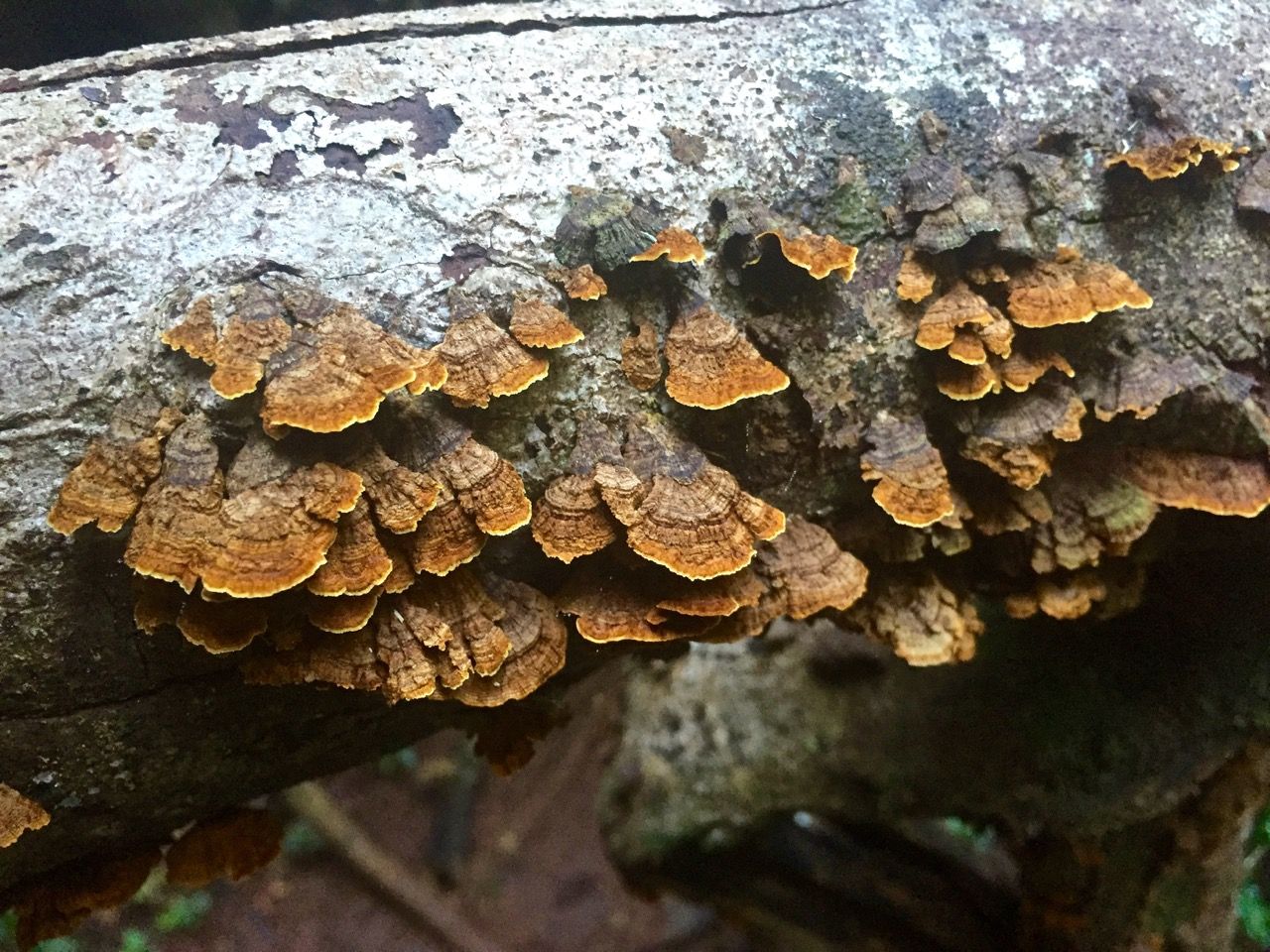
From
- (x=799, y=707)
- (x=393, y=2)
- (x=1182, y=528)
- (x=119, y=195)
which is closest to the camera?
(x=119, y=195)

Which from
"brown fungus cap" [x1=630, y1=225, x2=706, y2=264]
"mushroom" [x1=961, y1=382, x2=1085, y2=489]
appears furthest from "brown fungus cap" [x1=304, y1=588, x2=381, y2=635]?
"mushroom" [x1=961, y1=382, x2=1085, y2=489]

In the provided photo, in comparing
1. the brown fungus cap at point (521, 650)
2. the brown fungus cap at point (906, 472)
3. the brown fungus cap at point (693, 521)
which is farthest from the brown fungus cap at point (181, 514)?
the brown fungus cap at point (906, 472)

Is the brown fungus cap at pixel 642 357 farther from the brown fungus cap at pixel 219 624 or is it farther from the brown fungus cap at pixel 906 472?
the brown fungus cap at pixel 219 624

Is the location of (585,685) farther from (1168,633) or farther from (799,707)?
(1168,633)

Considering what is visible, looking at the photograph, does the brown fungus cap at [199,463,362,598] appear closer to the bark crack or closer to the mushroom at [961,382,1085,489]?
the bark crack

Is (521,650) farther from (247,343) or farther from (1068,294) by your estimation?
(1068,294)

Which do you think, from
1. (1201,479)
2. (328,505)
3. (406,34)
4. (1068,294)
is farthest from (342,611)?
(1201,479)

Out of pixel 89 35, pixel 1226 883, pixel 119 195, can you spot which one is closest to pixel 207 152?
pixel 119 195
